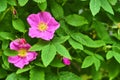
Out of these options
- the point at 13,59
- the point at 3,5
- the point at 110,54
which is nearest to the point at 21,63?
the point at 13,59

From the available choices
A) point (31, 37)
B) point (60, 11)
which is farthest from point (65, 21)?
point (31, 37)

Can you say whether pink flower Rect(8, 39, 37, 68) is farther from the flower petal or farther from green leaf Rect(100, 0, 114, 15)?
green leaf Rect(100, 0, 114, 15)

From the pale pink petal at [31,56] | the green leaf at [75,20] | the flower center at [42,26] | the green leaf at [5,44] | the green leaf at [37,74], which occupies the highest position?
the green leaf at [75,20]

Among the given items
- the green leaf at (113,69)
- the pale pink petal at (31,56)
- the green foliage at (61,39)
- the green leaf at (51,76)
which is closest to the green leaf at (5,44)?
the green foliage at (61,39)

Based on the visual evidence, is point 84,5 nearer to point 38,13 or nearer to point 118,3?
point 118,3

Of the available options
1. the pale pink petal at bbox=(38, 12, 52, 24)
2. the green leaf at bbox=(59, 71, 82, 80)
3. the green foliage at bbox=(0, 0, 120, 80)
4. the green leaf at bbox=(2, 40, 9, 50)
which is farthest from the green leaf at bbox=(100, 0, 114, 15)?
the green leaf at bbox=(2, 40, 9, 50)

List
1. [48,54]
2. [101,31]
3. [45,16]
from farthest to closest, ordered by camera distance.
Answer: [101,31] → [45,16] → [48,54]

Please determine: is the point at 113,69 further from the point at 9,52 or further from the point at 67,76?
the point at 9,52

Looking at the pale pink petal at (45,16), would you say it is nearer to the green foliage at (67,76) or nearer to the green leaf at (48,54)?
the green leaf at (48,54)
